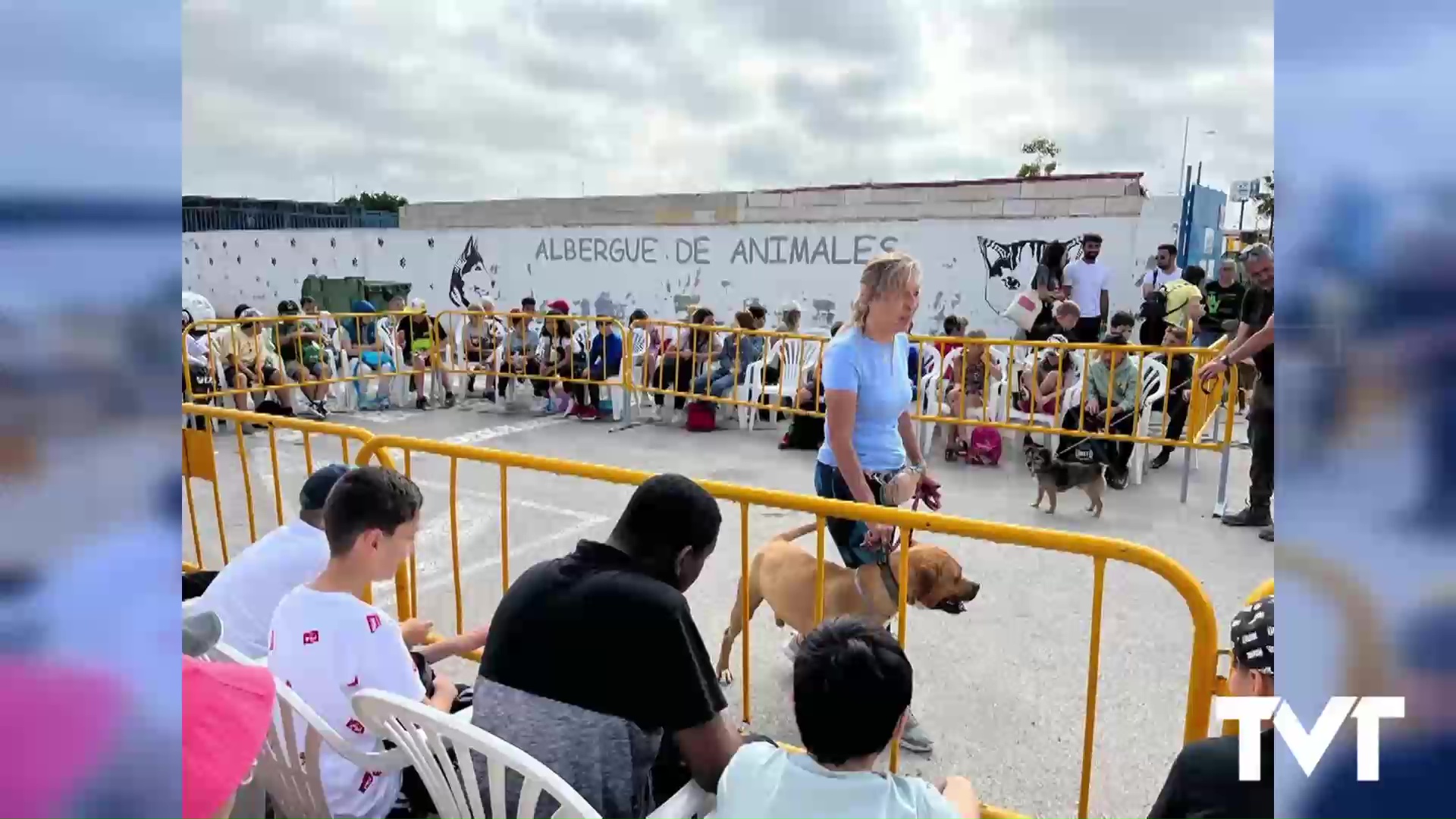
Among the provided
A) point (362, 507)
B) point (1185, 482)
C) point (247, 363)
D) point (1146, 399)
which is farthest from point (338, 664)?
point (247, 363)

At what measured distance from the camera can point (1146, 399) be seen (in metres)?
7.41

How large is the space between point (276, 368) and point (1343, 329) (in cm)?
1067

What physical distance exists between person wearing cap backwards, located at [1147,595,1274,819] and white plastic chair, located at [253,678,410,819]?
1.65m

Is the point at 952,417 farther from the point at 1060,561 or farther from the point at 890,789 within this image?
the point at 890,789

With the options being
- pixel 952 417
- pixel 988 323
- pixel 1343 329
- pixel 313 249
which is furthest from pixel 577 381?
pixel 313 249

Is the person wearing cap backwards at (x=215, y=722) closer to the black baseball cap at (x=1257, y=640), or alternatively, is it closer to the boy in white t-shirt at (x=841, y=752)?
the boy in white t-shirt at (x=841, y=752)

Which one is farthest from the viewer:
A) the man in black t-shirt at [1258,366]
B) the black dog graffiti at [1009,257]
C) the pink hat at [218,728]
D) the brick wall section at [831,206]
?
the brick wall section at [831,206]

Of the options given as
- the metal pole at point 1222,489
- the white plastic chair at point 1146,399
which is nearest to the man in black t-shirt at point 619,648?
the metal pole at point 1222,489

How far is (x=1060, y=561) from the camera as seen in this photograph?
5.06 metres

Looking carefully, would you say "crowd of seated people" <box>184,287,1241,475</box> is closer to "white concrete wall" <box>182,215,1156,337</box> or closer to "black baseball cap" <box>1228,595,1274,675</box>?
"white concrete wall" <box>182,215,1156,337</box>

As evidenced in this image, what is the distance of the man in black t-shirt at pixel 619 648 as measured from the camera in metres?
1.99

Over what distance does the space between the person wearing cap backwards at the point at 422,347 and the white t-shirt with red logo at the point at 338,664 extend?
29.8 ft

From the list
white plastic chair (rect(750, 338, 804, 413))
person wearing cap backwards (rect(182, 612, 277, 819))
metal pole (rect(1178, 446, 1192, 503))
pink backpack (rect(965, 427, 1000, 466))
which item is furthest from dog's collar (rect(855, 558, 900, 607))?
white plastic chair (rect(750, 338, 804, 413))

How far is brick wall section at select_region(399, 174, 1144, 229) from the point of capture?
1598cm
